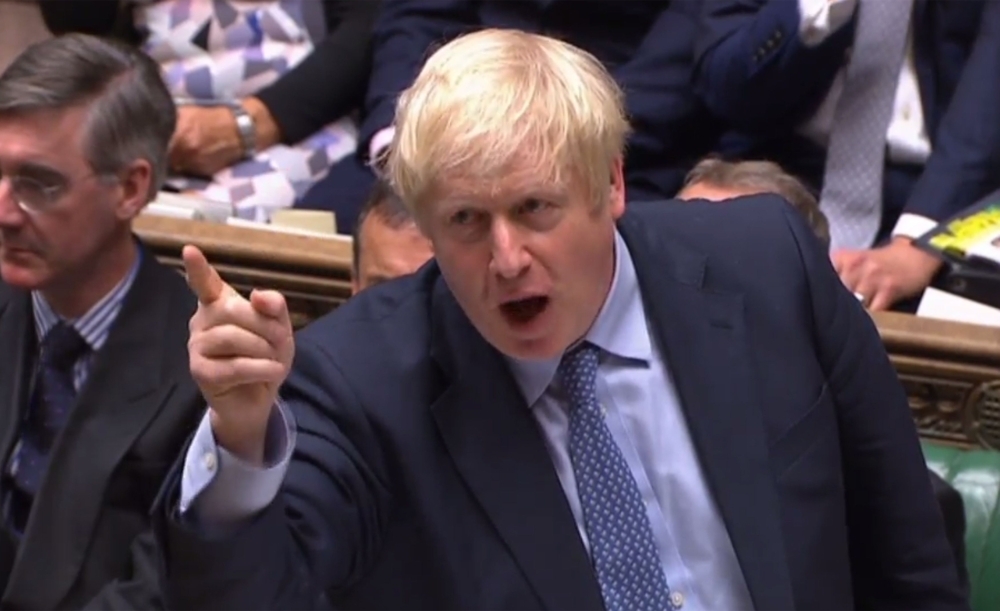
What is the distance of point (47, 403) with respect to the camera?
1743 millimetres

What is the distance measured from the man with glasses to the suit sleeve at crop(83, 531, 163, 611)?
0.01 meters

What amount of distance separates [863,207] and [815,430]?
0.87 metres

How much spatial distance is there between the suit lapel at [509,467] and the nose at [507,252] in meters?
0.13

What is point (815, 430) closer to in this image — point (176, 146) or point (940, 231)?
point (940, 231)

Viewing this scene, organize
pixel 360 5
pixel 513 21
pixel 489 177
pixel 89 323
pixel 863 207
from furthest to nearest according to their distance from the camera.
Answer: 1. pixel 360 5
2. pixel 513 21
3. pixel 863 207
4. pixel 89 323
5. pixel 489 177

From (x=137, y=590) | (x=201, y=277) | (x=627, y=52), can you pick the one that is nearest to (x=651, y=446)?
(x=201, y=277)

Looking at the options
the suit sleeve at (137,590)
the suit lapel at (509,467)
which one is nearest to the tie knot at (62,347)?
the suit sleeve at (137,590)

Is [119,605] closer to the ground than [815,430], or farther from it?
closer to the ground

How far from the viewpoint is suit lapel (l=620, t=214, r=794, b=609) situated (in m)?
1.25

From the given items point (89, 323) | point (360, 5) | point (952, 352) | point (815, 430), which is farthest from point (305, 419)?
point (360, 5)

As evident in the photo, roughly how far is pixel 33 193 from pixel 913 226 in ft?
3.54

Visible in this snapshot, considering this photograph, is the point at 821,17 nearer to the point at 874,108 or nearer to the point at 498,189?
the point at 874,108

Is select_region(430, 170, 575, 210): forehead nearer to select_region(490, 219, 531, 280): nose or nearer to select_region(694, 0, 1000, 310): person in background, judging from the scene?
select_region(490, 219, 531, 280): nose

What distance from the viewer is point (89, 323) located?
1.75 metres
